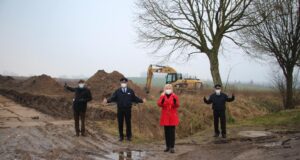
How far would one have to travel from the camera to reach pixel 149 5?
2212 cm

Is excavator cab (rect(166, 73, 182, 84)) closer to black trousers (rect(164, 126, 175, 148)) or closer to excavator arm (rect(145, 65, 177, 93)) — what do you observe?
excavator arm (rect(145, 65, 177, 93))

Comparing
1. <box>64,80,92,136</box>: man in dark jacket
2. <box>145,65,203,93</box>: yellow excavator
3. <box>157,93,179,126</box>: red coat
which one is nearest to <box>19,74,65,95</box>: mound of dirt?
<box>145,65,203,93</box>: yellow excavator

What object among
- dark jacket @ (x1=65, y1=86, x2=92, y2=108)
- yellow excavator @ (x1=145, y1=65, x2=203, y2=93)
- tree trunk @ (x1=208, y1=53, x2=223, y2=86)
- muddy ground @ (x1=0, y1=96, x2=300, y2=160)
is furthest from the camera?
yellow excavator @ (x1=145, y1=65, x2=203, y2=93)

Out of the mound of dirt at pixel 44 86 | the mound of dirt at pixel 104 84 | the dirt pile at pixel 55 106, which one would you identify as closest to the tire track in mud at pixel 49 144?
the dirt pile at pixel 55 106

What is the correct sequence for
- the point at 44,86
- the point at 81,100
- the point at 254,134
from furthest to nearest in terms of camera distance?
the point at 44,86, the point at 254,134, the point at 81,100

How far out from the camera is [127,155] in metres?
11.4

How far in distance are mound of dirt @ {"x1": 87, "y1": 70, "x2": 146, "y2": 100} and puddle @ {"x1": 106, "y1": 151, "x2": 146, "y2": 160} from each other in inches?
655

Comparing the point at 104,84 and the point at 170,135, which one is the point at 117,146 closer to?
the point at 170,135

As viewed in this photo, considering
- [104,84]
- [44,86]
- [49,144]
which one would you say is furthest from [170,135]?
[44,86]

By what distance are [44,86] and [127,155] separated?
27.1m

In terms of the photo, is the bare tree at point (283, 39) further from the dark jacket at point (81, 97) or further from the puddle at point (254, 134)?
the dark jacket at point (81, 97)

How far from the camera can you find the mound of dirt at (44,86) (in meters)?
34.3

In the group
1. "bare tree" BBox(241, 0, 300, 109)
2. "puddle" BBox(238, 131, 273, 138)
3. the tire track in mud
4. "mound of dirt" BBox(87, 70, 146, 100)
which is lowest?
"puddle" BBox(238, 131, 273, 138)

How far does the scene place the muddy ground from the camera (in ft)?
35.8
